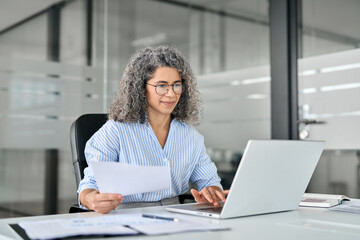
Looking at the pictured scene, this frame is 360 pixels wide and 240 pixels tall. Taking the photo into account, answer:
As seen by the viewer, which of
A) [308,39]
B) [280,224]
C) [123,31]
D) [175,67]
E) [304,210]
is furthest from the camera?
[123,31]

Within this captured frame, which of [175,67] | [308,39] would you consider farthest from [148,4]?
[175,67]

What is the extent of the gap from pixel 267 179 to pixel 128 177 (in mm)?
429

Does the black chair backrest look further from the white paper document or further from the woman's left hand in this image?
the white paper document

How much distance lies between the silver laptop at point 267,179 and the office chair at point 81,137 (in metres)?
0.68

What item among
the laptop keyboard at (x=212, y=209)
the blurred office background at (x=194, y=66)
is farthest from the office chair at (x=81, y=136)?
the blurred office background at (x=194, y=66)

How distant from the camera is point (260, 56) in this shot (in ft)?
12.6

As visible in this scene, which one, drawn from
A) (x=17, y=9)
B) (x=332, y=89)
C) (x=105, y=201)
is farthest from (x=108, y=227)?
(x=17, y=9)

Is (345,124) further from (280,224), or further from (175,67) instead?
(280,224)

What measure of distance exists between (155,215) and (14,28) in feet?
8.77

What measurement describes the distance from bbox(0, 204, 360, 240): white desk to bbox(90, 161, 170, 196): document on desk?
84 millimetres

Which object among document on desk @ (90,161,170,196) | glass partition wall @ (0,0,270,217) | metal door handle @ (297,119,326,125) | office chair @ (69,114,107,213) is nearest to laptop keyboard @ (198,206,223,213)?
document on desk @ (90,161,170,196)

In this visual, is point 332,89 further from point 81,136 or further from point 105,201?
point 105,201

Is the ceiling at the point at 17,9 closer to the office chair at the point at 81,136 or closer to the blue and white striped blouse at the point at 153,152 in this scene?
the office chair at the point at 81,136

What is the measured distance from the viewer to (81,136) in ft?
7.04
